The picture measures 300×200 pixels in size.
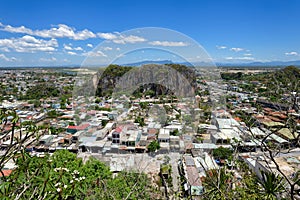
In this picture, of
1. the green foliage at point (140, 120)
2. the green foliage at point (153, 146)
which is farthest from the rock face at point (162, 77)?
the green foliage at point (153, 146)

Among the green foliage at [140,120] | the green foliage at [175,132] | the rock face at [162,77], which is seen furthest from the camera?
the green foliage at [140,120]

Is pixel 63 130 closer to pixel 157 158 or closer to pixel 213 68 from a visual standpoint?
pixel 157 158

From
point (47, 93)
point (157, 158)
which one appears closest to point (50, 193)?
point (157, 158)

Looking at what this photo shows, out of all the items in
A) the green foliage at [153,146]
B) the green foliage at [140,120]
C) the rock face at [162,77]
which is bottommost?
the green foliage at [153,146]

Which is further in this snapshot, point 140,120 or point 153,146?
point 140,120

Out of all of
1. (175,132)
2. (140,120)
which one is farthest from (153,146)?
(140,120)

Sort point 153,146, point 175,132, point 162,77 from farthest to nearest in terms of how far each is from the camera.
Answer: point 162,77, point 175,132, point 153,146

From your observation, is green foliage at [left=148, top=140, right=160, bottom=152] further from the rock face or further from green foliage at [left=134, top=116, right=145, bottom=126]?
the rock face

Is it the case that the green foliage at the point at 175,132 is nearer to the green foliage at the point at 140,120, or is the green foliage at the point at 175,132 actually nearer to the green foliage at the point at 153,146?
the green foliage at the point at 153,146

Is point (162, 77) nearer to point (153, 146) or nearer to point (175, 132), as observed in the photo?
point (175, 132)

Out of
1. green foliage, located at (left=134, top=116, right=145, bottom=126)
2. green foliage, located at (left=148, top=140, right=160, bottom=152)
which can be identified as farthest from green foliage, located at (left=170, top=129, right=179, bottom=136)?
green foliage, located at (left=134, top=116, right=145, bottom=126)

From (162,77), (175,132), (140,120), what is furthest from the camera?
(140,120)
